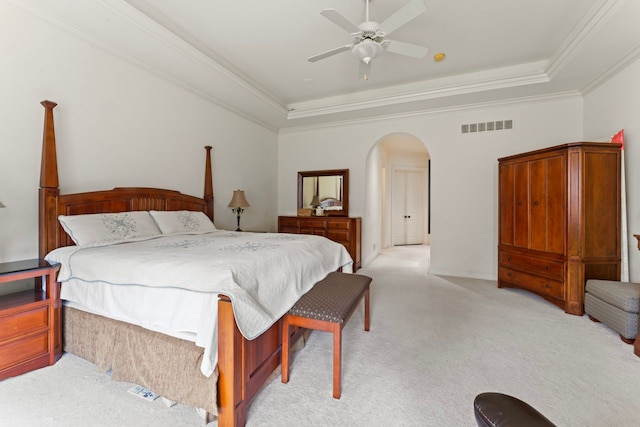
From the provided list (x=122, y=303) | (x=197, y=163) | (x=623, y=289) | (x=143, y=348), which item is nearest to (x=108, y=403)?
(x=143, y=348)

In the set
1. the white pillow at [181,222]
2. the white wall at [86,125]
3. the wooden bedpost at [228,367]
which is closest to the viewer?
the wooden bedpost at [228,367]

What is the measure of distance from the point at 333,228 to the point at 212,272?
356cm

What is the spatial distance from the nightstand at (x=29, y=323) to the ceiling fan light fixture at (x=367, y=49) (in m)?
3.05

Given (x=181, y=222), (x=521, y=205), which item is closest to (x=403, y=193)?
(x=521, y=205)

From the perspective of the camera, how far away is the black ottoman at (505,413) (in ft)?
2.19

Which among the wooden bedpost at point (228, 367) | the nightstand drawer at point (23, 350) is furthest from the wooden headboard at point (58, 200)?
the wooden bedpost at point (228, 367)

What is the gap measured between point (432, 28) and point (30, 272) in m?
4.16

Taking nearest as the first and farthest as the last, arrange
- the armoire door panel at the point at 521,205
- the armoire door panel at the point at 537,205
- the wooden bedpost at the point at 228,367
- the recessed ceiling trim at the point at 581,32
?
the wooden bedpost at the point at 228,367 < the recessed ceiling trim at the point at 581,32 < the armoire door panel at the point at 537,205 < the armoire door panel at the point at 521,205

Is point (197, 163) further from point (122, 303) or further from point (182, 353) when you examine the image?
point (182, 353)

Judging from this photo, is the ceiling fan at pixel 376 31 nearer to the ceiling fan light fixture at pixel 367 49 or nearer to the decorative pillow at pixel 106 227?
the ceiling fan light fixture at pixel 367 49

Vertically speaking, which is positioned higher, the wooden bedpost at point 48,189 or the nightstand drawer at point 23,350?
the wooden bedpost at point 48,189

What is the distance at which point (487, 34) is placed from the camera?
119 inches

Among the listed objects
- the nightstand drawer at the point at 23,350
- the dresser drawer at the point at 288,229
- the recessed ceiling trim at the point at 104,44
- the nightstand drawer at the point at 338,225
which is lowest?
the nightstand drawer at the point at 23,350

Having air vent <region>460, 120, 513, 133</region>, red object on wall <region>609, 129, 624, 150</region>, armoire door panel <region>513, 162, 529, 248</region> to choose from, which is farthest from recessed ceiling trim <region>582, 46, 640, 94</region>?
armoire door panel <region>513, 162, 529, 248</region>
